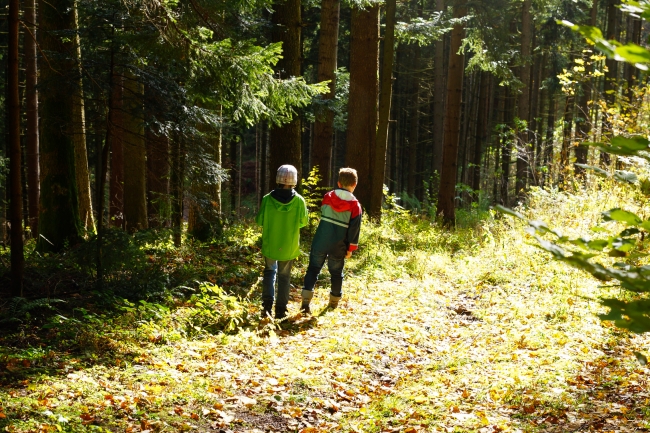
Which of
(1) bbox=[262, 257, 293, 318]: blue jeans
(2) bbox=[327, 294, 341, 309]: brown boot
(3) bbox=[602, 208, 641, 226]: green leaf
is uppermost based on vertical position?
(3) bbox=[602, 208, 641, 226]: green leaf

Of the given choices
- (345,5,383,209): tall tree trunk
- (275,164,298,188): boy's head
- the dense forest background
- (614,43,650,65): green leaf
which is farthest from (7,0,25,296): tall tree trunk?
(345,5,383,209): tall tree trunk

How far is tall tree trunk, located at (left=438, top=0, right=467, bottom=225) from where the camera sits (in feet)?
56.3

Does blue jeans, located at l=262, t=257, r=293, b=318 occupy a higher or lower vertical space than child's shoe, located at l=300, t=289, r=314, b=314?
higher

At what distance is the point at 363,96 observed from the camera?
48.7 feet

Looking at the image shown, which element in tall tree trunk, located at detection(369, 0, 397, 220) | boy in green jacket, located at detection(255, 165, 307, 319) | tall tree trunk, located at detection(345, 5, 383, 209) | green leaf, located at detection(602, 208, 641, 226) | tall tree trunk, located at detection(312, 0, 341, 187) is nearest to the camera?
green leaf, located at detection(602, 208, 641, 226)

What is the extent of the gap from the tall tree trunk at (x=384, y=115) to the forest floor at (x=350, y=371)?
20.3ft

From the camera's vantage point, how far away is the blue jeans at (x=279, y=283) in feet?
24.9

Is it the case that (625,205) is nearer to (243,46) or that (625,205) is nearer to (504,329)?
(504,329)

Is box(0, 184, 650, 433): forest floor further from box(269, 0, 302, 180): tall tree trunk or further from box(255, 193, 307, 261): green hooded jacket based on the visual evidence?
box(269, 0, 302, 180): tall tree trunk

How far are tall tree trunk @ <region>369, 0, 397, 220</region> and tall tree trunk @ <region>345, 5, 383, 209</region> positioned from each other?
0.83ft

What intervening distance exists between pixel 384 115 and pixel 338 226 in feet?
22.3

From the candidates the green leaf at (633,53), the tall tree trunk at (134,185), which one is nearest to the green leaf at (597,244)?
the green leaf at (633,53)

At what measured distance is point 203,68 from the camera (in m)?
8.91

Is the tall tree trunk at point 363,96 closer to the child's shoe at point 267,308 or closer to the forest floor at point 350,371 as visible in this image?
the forest floor at point 350,371
